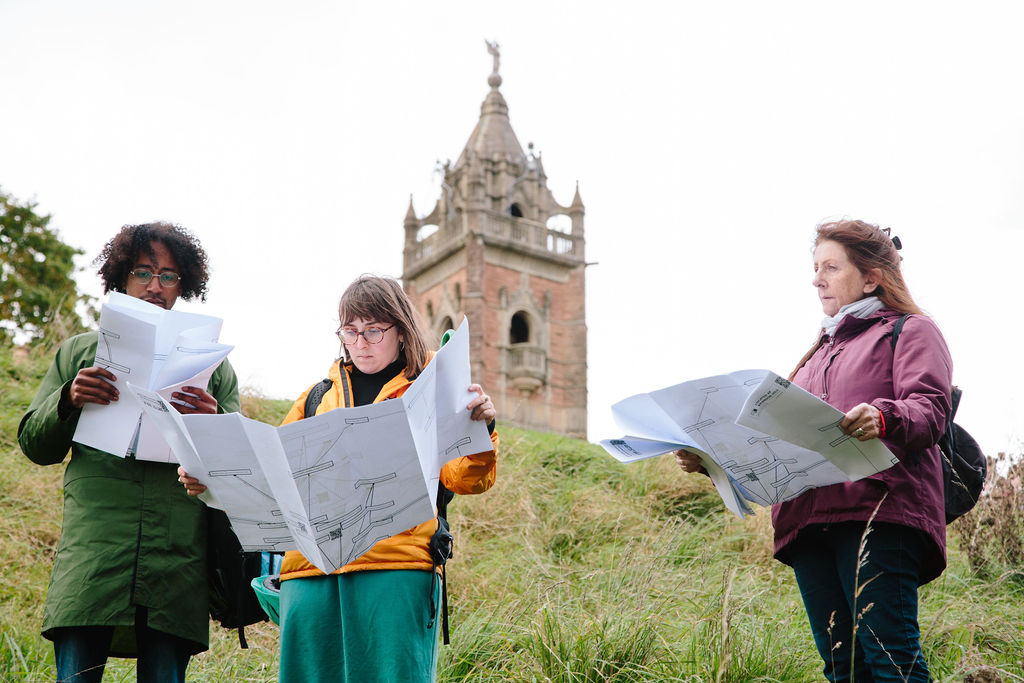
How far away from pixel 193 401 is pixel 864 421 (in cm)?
190

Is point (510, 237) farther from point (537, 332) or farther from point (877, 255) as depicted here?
point (877, 255)

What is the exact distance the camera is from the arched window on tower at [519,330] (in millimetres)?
37188

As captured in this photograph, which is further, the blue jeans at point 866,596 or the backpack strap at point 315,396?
the backpack strap at point 315,396

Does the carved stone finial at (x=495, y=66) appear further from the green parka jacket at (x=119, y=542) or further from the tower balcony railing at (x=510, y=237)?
the green parka jacket at (x=119, y=542)

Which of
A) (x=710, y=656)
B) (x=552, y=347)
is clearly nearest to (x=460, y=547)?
(x=710, y=656)

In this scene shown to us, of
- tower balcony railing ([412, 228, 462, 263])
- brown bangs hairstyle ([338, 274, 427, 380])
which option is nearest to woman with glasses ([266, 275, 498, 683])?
brown bangs hairstyle ([338, 274, 427, 380])

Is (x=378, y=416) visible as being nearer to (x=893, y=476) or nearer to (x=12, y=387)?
(x=893, y=476)

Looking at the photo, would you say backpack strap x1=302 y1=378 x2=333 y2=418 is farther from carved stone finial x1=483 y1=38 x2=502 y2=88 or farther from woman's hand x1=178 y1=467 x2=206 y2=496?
carved stone finial x1=483 y1=38 x2=502 y2=88

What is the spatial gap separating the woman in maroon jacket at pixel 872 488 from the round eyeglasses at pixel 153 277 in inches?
71.1

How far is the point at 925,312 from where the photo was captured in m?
2.80

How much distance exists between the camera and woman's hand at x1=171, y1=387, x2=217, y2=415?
2.64 m

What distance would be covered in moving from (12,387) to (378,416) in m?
7.12

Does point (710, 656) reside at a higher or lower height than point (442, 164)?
lower

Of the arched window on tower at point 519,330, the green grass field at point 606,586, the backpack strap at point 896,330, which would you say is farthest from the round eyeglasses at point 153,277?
the arched window on tower at point 519,330
